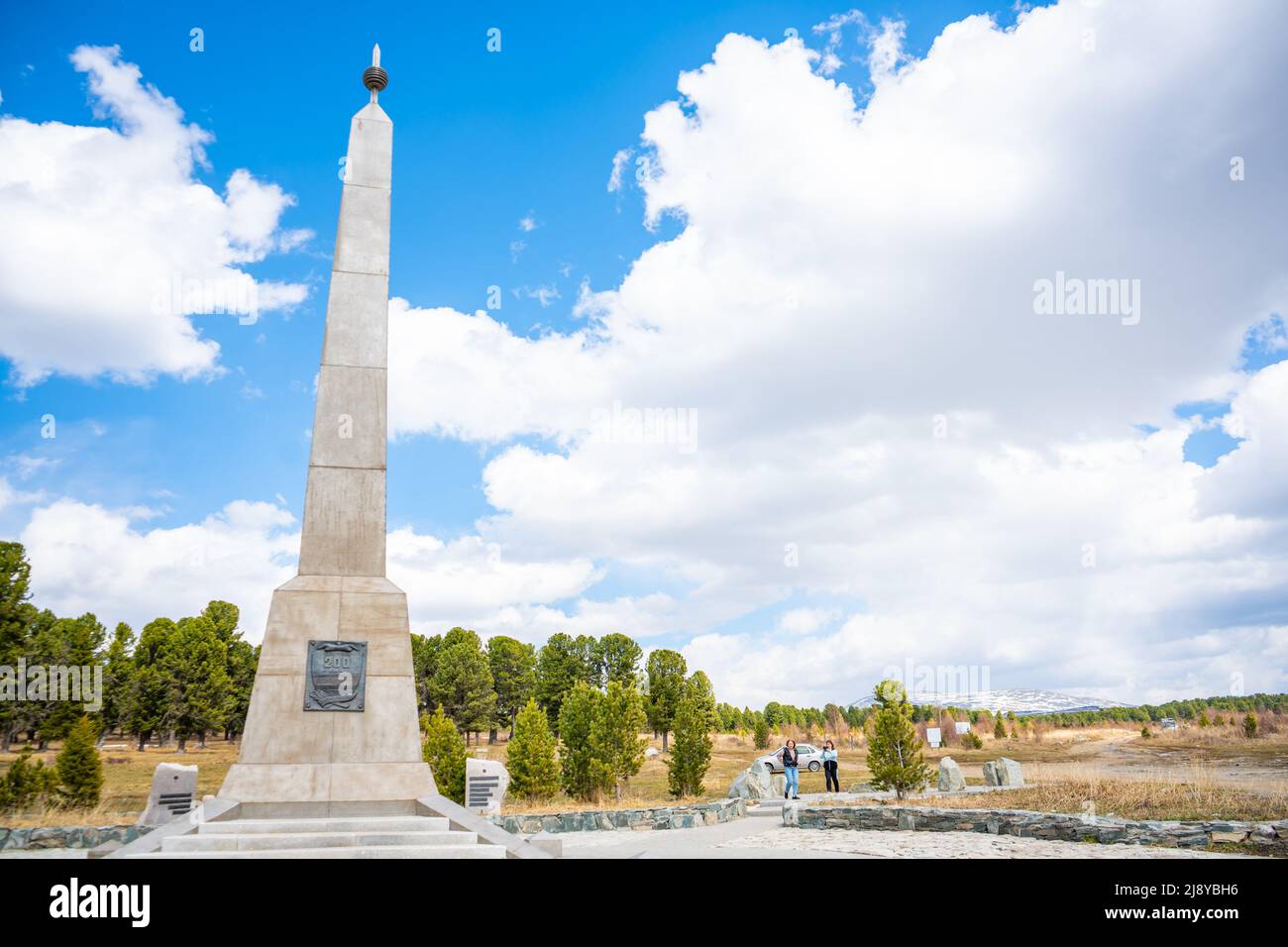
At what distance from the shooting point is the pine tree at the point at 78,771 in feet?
61.7

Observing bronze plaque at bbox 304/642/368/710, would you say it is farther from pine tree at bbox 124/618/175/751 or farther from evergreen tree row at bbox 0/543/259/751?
pine tree at bbox 124/618/175/751

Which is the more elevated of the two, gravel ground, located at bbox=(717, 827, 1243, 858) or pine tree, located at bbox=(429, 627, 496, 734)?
gravel ground, located at bbox=(717, 827, 1243, 858)

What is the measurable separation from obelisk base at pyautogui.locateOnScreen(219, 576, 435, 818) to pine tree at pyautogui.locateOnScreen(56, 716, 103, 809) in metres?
→ 11.2

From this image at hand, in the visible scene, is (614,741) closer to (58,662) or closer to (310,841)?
(310,841)

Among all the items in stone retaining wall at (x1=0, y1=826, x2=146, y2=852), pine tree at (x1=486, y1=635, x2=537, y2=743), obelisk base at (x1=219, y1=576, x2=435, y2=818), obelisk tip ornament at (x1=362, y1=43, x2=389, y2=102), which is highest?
obelisk tip ornament at (x1=362, y1=43, x2=389, y2=102)

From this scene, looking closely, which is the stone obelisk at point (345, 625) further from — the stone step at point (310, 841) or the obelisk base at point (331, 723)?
the stone step at point (310, 841)

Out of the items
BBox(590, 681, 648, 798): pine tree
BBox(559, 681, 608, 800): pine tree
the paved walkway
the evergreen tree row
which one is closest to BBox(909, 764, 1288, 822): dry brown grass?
the paved walkway

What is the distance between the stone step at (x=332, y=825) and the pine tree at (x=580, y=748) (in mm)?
12222

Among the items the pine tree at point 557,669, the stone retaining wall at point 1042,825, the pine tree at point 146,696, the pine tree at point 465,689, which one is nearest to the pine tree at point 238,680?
the pine tree at point 146,696

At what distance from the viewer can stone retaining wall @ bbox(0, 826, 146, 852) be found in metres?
13.0

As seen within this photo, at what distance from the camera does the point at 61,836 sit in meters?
13.6
